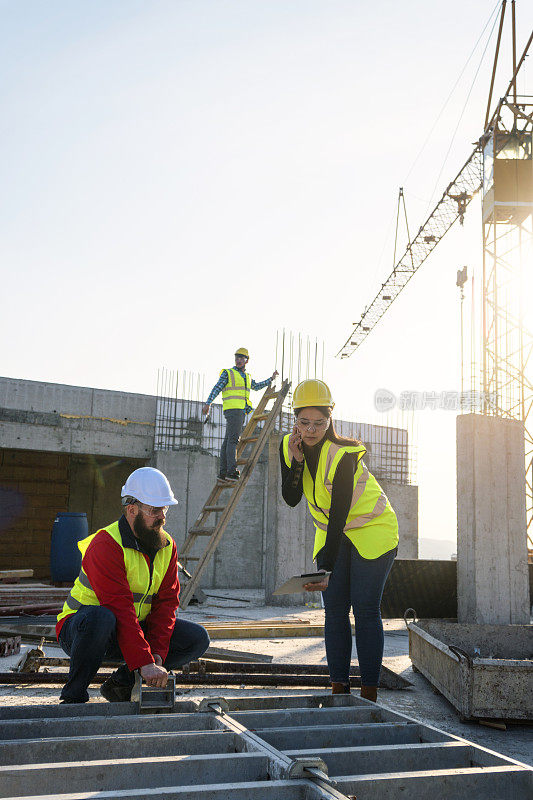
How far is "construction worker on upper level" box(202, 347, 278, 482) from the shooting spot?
9.36 meters

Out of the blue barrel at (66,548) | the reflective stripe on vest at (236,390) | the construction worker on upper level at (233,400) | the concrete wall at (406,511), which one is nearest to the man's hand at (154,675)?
the construction worker on upper level at (233,400)

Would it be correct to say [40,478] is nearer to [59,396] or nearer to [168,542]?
[59,396]

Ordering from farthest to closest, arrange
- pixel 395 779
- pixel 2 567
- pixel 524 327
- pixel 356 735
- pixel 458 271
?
pixel 458 271, pixel 524 327, pixel 2 567, pixel 356 735, pixel 395 779

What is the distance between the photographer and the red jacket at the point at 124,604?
2.90 meters

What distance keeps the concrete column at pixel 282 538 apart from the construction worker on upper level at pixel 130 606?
7.66 metres

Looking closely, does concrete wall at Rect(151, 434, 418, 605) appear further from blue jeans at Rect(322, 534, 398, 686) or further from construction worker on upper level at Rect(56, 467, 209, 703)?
construction worker on upper level at Rect(56, 467, 209, 703)

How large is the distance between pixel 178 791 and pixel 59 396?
40.9 ft

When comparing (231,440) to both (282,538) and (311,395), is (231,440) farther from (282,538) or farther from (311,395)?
(311,395)

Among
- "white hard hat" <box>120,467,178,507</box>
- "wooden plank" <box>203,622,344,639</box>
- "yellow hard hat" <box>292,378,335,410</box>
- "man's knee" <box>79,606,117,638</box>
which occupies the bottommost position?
"wooden plank" <box>203,622,344,639</box>

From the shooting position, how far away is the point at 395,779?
1.92 meters

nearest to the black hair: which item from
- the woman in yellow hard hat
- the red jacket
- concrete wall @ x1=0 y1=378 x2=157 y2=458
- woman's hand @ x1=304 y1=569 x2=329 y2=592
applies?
the woman in yellow hard hat

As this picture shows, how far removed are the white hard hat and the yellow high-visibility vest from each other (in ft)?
2.45

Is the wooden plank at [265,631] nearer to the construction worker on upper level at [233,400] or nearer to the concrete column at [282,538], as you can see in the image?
the construction worker on upper level at [233,400]

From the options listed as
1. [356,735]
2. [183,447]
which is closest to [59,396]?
[183,447]
